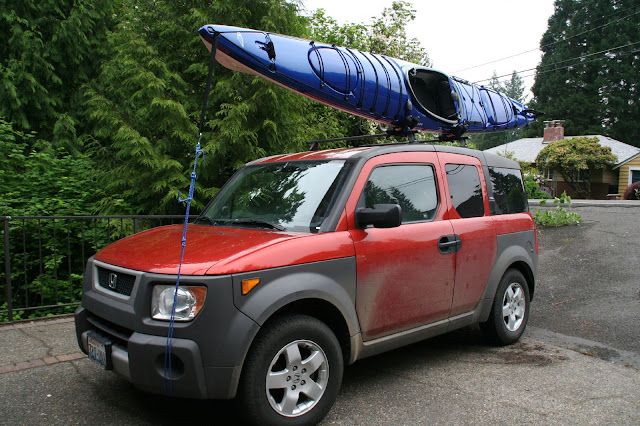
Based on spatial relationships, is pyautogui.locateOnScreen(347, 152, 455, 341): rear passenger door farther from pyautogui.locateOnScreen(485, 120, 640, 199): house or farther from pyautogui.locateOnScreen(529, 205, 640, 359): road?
pyautogui.locateOnScreen(485, 120, 640, 199): house

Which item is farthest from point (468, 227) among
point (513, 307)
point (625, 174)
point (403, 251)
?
point (625, 174)

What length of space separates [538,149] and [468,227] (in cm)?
3962

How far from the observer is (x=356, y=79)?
224 inches

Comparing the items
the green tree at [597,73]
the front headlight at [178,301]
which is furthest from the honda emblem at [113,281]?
the green tree at [597,73]

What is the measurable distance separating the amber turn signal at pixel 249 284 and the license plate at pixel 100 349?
97 centimetres

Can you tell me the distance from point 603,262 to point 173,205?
7942 mm

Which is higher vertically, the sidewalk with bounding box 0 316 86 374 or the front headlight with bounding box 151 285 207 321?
the front headlight with bounding box 151 285 207 321

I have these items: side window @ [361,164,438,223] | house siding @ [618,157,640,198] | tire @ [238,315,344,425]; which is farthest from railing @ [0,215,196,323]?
house siding @ [618,157,640,198]

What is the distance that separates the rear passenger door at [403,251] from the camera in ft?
12.0

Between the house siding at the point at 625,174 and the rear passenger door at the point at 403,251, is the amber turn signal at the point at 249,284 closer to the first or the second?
the rear passenger door at the point at 403,251

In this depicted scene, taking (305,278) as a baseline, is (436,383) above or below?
below

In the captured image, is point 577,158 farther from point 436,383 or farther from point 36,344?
point 36,344

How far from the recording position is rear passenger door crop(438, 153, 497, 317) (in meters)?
4.42

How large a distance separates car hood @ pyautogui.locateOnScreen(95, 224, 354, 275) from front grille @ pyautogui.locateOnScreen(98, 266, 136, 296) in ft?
0.23
